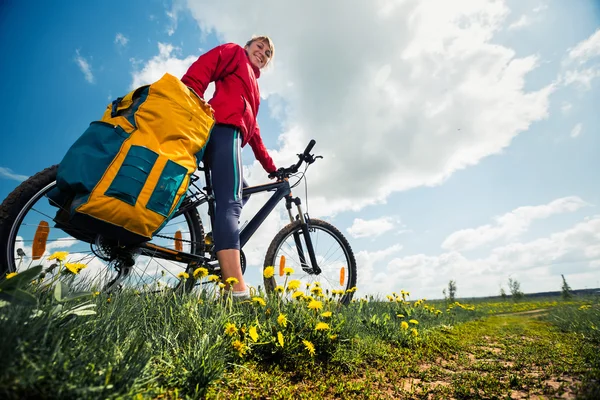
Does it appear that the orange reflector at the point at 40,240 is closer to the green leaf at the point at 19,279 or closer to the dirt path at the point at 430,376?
the green leaf at the point at 19,279

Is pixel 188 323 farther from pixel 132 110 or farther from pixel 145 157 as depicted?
pixel 132 110

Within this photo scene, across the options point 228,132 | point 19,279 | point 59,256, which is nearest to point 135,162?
point 59,256

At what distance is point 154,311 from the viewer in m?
1.79

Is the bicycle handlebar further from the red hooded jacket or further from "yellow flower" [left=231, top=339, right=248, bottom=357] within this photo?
"yellow flower" [left=231, top=339, right=248, bottom=357]

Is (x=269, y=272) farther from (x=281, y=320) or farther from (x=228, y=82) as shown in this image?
(x=228, y=82)

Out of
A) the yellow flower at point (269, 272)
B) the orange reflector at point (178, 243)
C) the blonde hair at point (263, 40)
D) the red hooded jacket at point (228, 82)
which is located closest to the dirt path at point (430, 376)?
the yellow flower at point (269, 272)

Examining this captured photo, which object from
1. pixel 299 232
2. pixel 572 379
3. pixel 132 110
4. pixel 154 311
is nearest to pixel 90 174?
pixel 132 110

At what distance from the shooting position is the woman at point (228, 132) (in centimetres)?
259

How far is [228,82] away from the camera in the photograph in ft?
9.55

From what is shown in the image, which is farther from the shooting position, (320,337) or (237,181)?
(237,181)

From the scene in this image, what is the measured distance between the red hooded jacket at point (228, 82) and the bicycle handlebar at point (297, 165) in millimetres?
1041

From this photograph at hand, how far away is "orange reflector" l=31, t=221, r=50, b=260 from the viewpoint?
2.40 meters

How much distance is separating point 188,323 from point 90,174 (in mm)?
1182

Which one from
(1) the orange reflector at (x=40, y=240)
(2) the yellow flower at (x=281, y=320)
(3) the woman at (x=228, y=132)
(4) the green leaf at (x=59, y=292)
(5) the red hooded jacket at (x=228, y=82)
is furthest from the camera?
(5) the red hooded jacket at (x=228, y=82)
